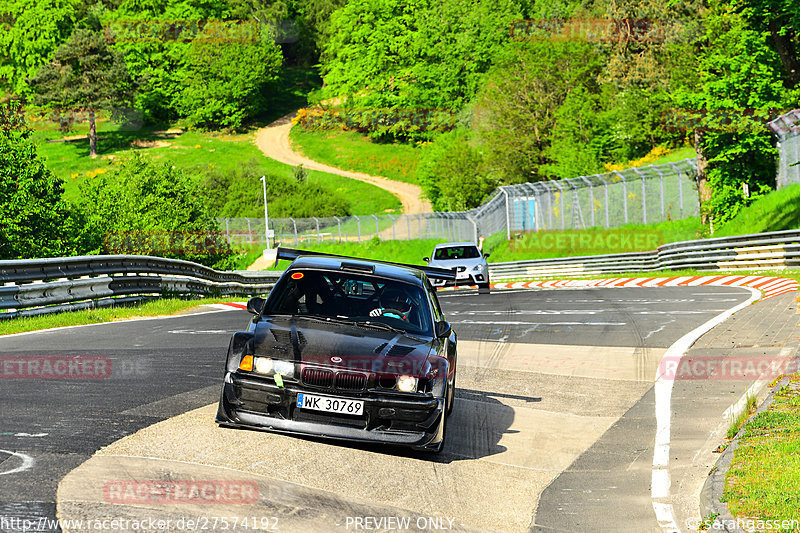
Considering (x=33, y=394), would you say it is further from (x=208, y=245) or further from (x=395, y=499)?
(x=208, y=245)

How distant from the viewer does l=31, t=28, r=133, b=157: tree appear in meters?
114

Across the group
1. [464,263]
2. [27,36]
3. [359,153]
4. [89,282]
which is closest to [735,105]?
[464,263]

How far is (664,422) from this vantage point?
28.8 feet

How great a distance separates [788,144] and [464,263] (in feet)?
46.6

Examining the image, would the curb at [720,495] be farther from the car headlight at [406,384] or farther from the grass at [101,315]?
the grass at [101,315]

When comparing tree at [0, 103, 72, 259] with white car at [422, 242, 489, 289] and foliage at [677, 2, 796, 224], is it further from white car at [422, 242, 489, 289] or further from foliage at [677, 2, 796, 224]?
foliage at [677, 2, 796, 224]

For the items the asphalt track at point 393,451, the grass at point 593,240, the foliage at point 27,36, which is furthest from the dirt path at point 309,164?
the asphalt track at point 393,451

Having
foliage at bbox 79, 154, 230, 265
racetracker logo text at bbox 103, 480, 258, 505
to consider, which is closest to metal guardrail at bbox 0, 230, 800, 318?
racetracker logo text at bbox 103, 480, 258, 505

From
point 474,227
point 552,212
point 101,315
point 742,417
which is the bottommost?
point 474,227

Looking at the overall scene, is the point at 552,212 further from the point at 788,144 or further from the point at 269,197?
the point at 269,197

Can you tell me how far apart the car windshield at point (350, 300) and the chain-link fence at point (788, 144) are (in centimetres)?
2748

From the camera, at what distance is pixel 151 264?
2131cm

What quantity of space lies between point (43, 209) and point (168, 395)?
3370cm

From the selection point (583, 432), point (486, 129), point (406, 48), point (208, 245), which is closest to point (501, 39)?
point (406, 48)
